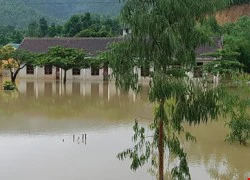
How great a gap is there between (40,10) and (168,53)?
4280 inches

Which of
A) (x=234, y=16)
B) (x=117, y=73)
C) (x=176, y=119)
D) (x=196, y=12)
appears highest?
(x=234, y=16)

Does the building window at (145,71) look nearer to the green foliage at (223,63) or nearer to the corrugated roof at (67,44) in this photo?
the green foliage at (223,63)

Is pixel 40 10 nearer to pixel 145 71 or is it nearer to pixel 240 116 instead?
Result: pixel 240 116

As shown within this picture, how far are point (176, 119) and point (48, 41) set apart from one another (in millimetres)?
36446

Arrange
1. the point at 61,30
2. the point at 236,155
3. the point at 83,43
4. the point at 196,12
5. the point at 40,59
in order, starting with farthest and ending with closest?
the point at 61,30
the point at 83,43
the point at 40,59
the point at 236,155
the point at 196,12

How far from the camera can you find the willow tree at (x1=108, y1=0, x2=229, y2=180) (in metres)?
5.94

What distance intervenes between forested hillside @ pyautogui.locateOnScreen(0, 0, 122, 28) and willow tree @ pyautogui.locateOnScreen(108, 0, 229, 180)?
240 ft

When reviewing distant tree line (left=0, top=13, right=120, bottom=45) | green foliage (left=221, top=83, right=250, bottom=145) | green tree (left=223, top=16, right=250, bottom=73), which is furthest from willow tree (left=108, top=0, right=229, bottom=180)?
distant tree line (left=0, top=13, right=120, bottom=45)

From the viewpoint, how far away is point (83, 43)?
40531 millimetres

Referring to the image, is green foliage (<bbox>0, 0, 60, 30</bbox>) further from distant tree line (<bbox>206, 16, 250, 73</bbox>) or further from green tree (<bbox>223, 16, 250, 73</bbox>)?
green tree (<bbox>223, 16, 250, 73</bbox>)

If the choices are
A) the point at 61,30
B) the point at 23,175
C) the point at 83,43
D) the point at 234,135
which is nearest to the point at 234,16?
the point at 61,30

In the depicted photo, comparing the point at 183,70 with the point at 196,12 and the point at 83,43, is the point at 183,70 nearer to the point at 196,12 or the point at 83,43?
the point at 196,12

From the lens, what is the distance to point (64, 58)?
32.4m

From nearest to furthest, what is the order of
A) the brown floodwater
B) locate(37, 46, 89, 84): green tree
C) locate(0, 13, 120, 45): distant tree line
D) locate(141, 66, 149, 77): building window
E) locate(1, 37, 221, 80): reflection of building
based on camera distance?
locate(141, 66, 149, 77): building window
the brown floodwater
locate(37, 46, 89, 84): green tree
locate(1, 37, 221, 80): reflection of building
locate(0, 13, 120, 45): distant tree line
